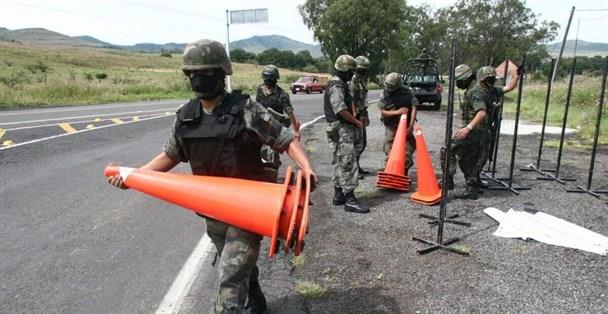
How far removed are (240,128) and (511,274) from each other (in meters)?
2.46

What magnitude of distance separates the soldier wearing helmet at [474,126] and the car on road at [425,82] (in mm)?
13046

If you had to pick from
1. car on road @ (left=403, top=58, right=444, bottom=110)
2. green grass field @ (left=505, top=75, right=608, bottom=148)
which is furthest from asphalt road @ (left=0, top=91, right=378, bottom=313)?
car on road @ (left=403, top=58, right=444, bottom=110)

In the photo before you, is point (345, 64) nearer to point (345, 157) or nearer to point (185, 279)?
point (345, 157)

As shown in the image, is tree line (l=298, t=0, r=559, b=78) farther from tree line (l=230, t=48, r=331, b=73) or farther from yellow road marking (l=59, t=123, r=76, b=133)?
tree line (l=230, t=48, r=331, b=73)

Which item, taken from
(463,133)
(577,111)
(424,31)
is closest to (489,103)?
(463,133)

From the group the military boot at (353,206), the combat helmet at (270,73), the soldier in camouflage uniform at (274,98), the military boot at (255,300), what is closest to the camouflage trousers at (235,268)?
the military boot at (255,300)

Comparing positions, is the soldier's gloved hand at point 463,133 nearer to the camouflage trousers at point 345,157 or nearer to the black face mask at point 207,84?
the camouflage trousers at point 345,157

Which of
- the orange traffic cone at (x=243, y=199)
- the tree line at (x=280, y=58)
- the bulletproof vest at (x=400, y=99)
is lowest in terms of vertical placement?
the orange traffic cone at (x=243, y=199)

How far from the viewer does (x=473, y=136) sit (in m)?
5.88

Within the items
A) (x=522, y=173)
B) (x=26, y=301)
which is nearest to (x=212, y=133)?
(x=26, y=301)

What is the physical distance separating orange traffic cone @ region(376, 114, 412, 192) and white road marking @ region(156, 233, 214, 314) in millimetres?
2666

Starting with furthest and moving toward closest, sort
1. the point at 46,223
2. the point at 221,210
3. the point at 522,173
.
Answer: the point at 522,173, the point at 46,223, the point at 221,210

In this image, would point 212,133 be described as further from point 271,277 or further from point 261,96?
point 261,96

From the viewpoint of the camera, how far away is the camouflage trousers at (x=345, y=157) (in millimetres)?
5332
